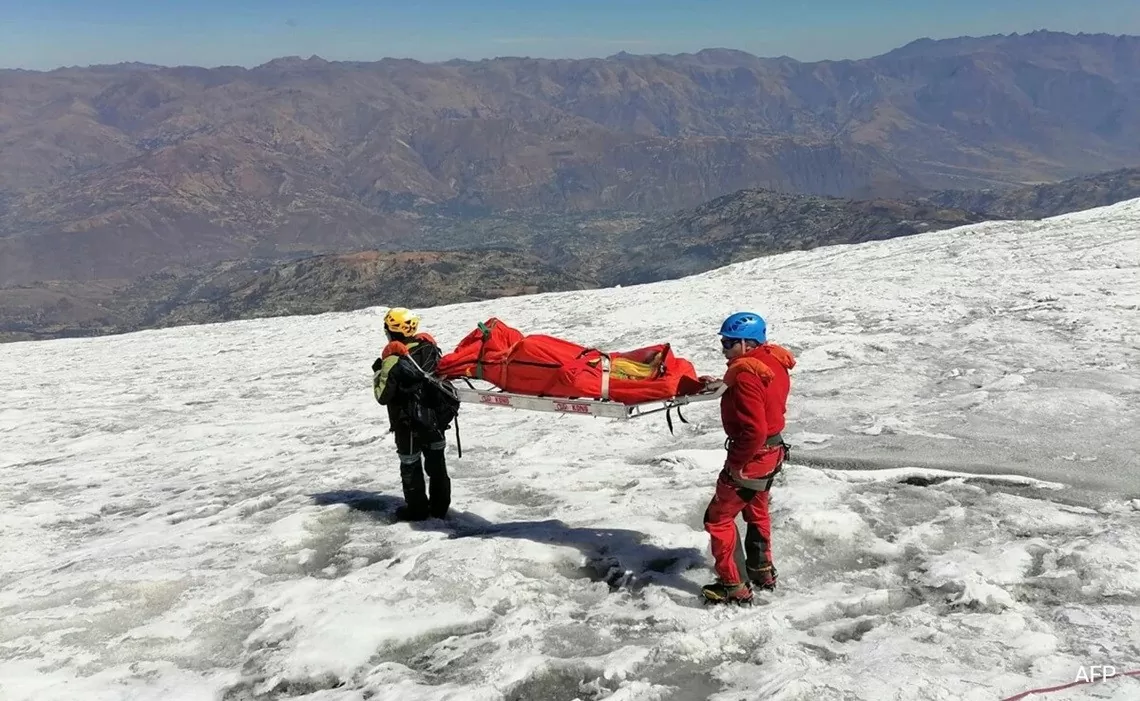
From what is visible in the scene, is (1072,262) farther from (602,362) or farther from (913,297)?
(602,362)

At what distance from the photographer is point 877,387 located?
13.1 m

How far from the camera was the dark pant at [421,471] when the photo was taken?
8750mm

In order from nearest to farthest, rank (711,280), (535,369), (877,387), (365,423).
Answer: (535,369), (877,387), (365,423), (711,280)

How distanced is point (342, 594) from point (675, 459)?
5.14 meters

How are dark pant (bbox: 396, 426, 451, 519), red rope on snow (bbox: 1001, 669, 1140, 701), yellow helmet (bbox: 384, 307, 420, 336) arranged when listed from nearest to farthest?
red rope on snow (bbox: 1001, 669, 1140, 701)
yellow helmet (bbox: 384, 307, 420, 336)
dark pant (bbox: 396, 426, 451, 519)

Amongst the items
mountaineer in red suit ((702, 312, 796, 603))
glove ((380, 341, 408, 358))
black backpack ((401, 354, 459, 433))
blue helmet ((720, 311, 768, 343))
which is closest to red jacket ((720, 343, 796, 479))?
mountaineer in red suit ((702, 312, 796, 603))

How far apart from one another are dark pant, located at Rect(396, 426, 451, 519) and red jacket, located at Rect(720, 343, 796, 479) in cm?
388

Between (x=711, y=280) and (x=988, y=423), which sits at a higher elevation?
(x=711, y=280)

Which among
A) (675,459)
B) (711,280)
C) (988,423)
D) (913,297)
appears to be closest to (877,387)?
(988,423)

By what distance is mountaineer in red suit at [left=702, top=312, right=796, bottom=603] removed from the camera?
6172 millimetres
